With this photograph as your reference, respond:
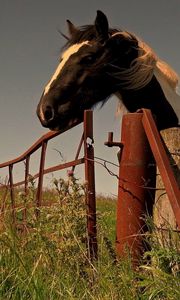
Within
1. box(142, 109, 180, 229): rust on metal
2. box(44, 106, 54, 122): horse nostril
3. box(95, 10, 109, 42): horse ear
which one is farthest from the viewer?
box(95, 10, 109, 42): horse ear

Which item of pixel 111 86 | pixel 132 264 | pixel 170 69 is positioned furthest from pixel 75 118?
pixel 132 264

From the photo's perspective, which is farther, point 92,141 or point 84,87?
point 84,87

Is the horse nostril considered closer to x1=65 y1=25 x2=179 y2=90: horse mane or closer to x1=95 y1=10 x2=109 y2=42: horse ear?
x1=65 y1=25 x2=179 y2=90: horse mane

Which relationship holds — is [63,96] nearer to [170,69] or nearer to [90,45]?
[90,45]

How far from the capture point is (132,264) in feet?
10.4

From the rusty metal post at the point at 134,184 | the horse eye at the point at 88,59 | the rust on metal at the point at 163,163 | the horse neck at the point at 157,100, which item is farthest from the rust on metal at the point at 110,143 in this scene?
the horse eye at the point at 88,59

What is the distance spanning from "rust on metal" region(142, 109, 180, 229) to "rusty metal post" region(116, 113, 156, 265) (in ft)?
0.31

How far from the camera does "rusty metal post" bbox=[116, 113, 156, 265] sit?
3.21 metres

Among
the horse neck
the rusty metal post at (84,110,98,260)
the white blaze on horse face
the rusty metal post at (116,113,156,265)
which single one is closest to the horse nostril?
the white blaze on horse face

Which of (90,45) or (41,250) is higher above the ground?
(90,45)

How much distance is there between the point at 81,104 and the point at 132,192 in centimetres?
235

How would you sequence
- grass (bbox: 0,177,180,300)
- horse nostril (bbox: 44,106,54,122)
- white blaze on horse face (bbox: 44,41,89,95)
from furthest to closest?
1. white blaze on horse face (bbox: 44,41,89,95)
2. horse nostril (bbox: 44,106,54,122)
3. grass (bbox: 0,177,180,300)

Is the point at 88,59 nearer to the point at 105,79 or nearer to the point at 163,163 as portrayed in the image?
the point at 105,79

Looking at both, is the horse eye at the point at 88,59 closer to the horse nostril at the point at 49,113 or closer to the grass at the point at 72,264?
the horse nostril at the point at 49,113
